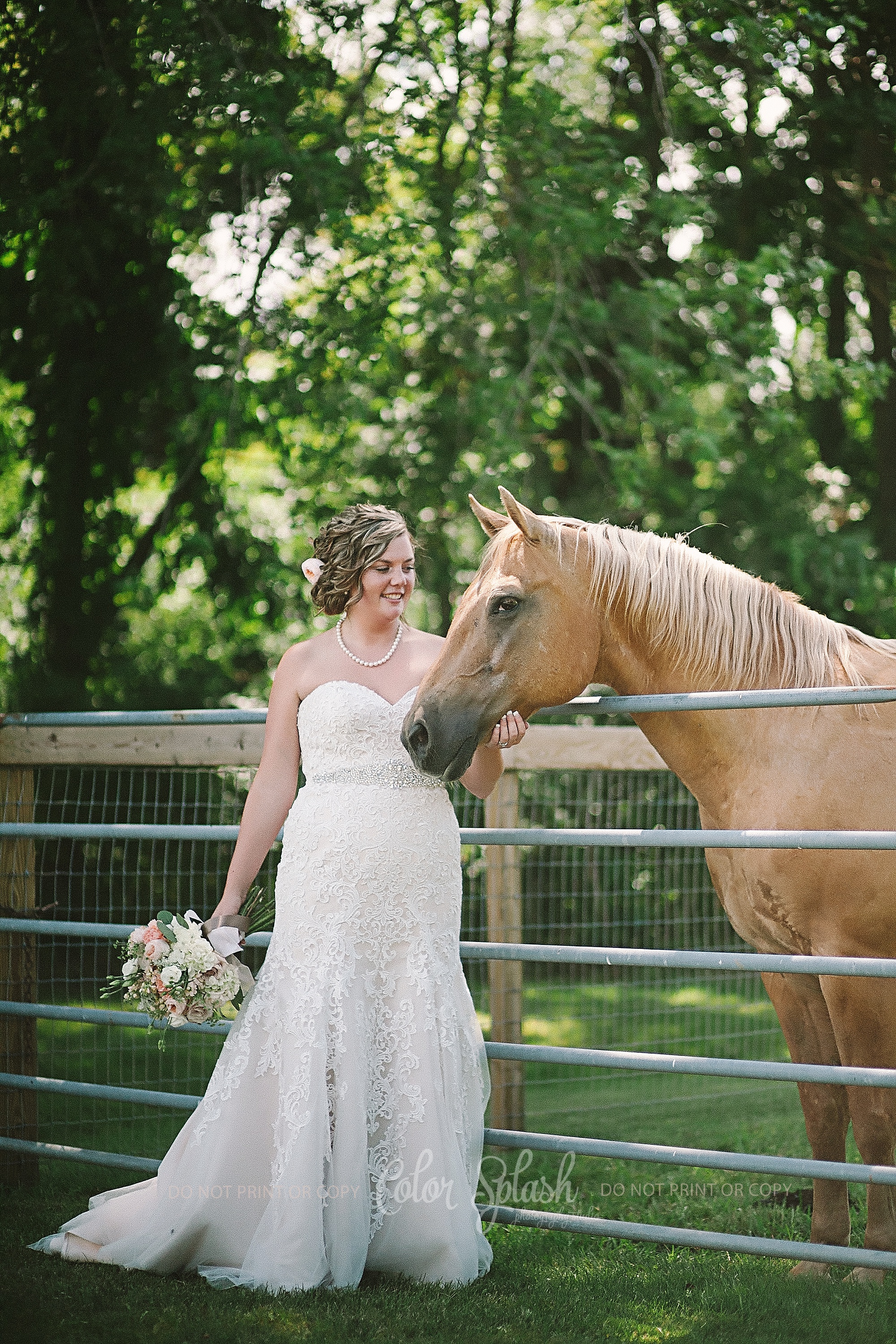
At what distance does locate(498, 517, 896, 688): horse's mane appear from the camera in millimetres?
3021

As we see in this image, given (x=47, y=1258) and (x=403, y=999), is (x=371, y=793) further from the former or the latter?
(x=47, y=1258)

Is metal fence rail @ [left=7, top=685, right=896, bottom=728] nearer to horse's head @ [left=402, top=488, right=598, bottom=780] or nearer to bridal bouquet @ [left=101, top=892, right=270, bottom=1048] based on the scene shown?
horse's head @ [left=402, top=488, right=598, bottom=780]

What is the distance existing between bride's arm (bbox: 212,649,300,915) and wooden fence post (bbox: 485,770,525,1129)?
1.56m

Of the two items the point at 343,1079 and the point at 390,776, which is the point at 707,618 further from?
the point at 343,1079

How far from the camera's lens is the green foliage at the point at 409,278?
6.94 metres

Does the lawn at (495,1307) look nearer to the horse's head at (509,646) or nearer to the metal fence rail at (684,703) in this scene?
the horse's head at (509,646)

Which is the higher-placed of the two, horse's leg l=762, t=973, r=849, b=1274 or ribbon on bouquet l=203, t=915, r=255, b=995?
ribbon on bouquet l=203, t=915, r=255, b=995

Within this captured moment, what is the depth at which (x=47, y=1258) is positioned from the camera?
9.59ft

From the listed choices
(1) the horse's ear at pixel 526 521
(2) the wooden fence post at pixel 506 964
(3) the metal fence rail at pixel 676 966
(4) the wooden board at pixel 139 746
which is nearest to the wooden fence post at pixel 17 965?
(4) the wooden board at pixel 139 746

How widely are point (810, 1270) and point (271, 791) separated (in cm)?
181

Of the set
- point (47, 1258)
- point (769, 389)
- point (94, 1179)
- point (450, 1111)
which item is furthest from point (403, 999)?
point (769, 389)

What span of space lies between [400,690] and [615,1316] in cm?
156

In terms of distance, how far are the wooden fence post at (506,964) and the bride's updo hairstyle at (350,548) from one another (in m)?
1.64

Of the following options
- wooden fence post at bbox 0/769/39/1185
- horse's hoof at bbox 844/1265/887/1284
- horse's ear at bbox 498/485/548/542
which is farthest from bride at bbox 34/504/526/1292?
wooden fence post at bbox 0/769/39/1185
